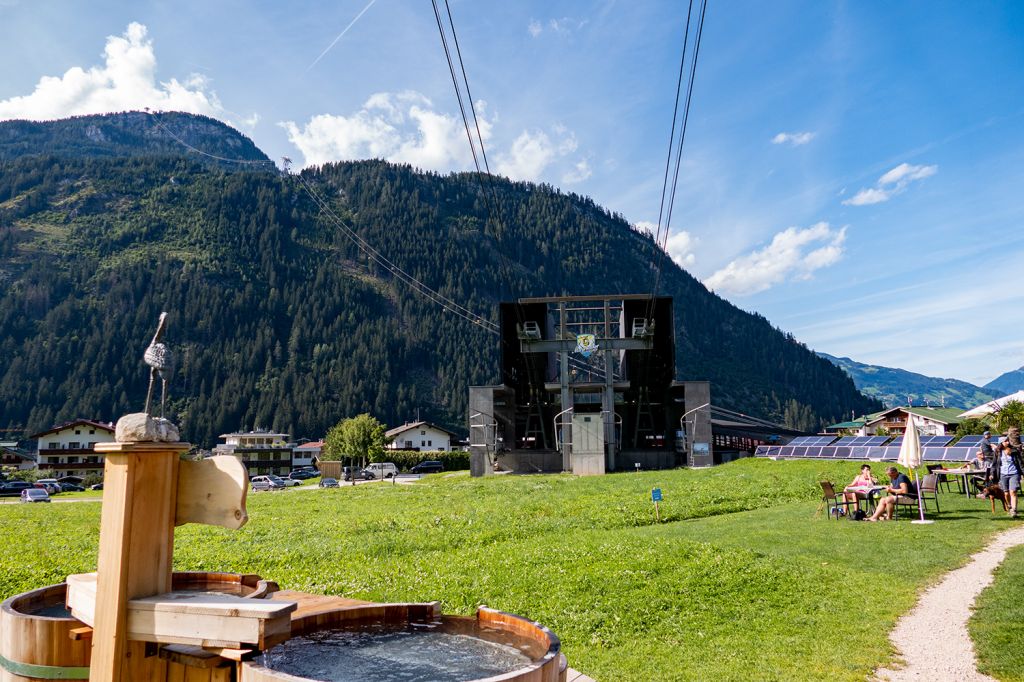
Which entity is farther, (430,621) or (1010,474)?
(1010,474)

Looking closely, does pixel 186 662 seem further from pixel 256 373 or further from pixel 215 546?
pixel 256 373

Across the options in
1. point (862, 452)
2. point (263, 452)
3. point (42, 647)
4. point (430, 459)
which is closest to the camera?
point (42, 647)

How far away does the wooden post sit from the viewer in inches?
→ 135

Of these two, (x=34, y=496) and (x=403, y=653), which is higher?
(x=403, y=653)

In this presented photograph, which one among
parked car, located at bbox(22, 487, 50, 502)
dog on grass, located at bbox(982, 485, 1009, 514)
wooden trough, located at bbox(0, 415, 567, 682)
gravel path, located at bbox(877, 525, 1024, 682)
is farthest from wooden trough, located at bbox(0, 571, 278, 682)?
parked car, located at bbox(22, 487, 50, 502)

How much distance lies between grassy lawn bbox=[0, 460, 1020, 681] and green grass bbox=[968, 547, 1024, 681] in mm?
905

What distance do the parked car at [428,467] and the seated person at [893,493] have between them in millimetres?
70502

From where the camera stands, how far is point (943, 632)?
330 inches

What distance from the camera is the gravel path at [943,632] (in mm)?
7277

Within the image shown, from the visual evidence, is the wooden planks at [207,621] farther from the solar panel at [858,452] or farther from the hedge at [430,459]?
the hedge at [430,459]

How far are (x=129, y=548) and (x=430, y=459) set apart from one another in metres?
89.6

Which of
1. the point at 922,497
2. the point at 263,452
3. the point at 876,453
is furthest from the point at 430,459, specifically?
the point at 922,497

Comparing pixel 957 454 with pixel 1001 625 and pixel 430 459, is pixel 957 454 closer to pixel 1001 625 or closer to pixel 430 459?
pixel 1001 625

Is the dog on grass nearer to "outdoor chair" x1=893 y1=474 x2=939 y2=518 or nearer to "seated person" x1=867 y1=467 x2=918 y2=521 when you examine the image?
"outdoor chair" x1=893 y1=474 x2=939 y2=518
